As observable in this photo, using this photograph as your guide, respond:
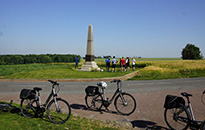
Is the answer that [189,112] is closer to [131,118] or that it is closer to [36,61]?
[131,118]

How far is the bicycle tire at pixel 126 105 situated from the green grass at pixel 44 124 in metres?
1.10

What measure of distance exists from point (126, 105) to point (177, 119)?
73.5 inches

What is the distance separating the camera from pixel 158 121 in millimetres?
5344

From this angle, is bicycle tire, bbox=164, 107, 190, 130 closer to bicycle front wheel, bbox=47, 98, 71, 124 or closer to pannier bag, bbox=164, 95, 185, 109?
pannier bag, bbox=164, 95, 185, 109

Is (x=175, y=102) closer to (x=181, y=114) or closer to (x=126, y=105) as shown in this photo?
(x=181, y=114)

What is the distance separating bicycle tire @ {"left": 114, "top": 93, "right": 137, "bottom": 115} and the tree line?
4449 cm

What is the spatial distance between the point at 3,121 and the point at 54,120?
4.50ft

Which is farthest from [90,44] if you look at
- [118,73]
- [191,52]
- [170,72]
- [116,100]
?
[191,52]

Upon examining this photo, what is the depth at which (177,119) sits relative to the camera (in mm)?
4586

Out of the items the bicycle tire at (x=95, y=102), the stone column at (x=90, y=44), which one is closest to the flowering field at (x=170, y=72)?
the stone column at (x=90, y=44)

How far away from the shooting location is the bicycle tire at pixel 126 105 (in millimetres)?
5965

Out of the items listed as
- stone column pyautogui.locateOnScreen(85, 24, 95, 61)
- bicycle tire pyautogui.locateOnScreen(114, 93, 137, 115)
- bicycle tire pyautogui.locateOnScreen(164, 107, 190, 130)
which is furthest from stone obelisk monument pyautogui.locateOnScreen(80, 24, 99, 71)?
bicycle tire pyautogui.locateOnScreen(164, 107, 190, 130)

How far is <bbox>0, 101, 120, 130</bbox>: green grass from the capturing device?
14.8ft

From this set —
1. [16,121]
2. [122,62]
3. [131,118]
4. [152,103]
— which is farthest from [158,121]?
[122,62]
